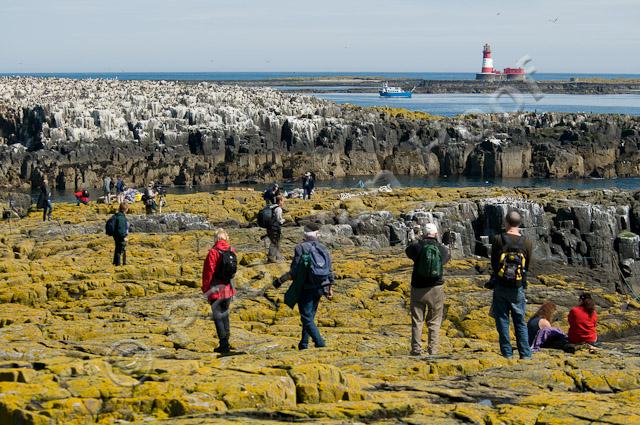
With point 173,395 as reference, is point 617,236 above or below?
below

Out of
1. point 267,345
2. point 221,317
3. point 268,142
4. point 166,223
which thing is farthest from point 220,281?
point 268,142

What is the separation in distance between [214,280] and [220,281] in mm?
100

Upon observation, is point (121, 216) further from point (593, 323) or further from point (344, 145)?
point (344, 145)

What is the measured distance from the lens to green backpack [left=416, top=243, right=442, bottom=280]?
13.1m

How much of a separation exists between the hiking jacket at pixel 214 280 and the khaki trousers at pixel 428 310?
3089 mm

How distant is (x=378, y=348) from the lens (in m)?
14.7

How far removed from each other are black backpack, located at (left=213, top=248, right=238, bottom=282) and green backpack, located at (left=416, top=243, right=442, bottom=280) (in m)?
2.97

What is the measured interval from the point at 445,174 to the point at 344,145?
1169 cm

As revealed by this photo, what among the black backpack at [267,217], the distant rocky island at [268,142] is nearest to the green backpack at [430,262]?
the black backpack at [267,217]

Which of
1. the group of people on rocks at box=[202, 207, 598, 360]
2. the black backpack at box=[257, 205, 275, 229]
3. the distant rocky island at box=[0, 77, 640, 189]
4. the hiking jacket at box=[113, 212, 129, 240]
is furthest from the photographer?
the distant rocky island at box=[0, 77, 640, 189]

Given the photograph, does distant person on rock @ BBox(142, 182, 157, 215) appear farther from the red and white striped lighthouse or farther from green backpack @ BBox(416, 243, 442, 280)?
the red and white striped lighthouse

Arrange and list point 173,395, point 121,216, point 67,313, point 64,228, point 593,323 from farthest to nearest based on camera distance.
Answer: point 64,228
point 121,216
point 67,313
point 593,323
point 173,395

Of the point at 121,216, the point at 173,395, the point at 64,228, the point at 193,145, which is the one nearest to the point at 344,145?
the point at 193,145

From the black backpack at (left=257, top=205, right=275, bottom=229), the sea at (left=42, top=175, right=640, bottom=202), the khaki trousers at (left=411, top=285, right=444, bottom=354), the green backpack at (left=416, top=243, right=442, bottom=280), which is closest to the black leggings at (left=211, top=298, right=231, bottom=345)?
the khaki trousers at (left=411, top=285, right=444, bottom=354)
